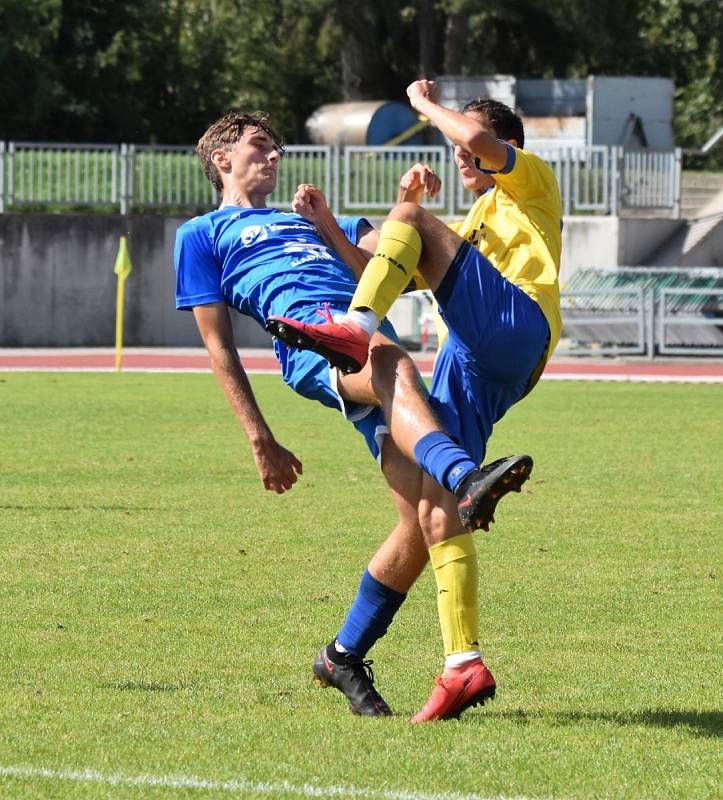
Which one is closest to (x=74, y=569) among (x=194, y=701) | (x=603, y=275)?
(x=194, y=701)

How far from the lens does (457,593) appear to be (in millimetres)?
5531

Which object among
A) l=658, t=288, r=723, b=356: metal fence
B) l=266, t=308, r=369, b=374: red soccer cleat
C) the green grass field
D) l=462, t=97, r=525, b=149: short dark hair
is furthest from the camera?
l=658, t=288, r=723, b=356: metal fence

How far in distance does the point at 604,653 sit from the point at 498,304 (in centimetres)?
188

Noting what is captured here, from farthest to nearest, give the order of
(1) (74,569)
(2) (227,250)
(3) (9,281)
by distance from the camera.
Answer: (3) (9,281), (1) (74,569), (2) (227,250)

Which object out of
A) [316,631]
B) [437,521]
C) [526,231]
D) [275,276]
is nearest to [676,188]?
[316,631]

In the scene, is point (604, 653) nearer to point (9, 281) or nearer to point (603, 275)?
point (603, 275)

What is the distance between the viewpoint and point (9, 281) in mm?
33688

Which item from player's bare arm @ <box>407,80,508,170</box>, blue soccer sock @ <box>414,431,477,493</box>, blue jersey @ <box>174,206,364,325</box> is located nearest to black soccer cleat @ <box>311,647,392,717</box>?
blue soccer sock @ <box>414,431,477,493</box>

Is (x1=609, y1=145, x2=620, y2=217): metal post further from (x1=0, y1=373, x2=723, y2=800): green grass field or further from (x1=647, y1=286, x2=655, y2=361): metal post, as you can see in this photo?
(x1=0, y1=373, x2=723, y2=800): green grass field

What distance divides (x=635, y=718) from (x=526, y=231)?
5.68ft

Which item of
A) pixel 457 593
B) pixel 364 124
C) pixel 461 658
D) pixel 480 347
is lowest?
pixel 461 658

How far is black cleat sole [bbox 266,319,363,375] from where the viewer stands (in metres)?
5.39

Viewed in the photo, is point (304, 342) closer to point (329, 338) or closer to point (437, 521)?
point (329, 338)

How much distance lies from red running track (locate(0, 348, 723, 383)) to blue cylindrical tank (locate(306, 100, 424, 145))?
30.1 feet
